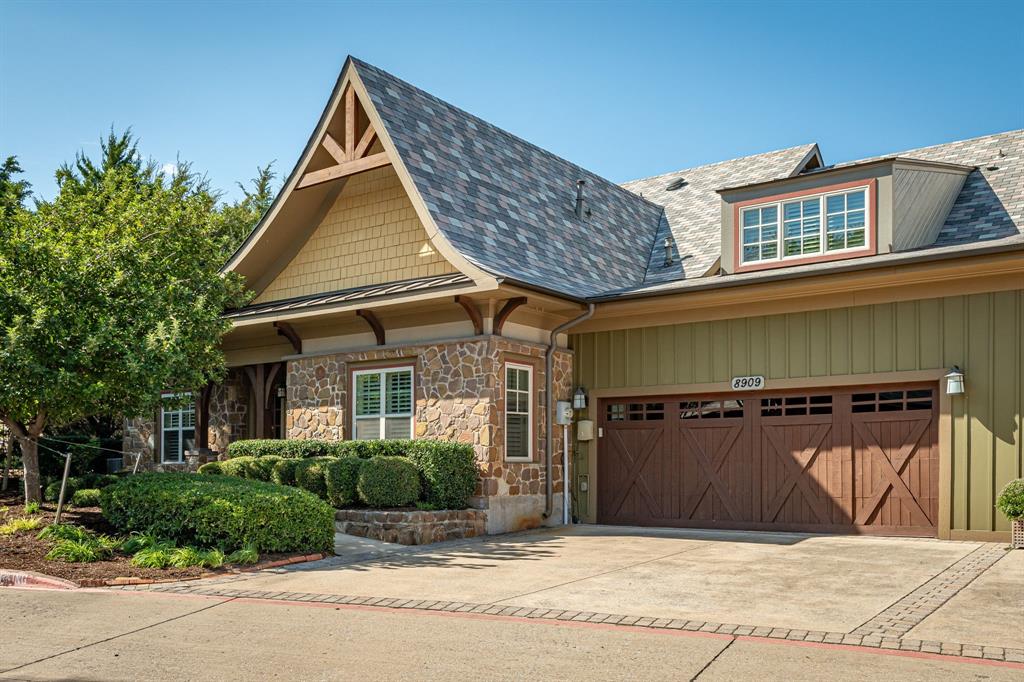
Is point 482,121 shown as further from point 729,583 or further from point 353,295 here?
point 729,583

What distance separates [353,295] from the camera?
1678 cm

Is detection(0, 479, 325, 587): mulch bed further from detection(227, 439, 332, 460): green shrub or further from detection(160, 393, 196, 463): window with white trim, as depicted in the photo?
detection(160, 393, 196, 463): window with white trim

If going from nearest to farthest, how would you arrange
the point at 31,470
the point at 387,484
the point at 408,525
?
the point at 408,525
the point at 31,470
the point at 387,484

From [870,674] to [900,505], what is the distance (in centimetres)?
828

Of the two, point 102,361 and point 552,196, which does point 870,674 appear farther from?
point 552,196

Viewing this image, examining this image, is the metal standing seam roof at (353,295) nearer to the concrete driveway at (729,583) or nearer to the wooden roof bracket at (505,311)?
the wooden roof bracket at (505,311)

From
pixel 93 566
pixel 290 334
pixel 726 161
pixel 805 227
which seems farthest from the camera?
pixel 726 161

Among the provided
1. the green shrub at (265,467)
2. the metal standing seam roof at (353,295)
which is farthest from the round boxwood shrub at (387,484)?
the metal standing seam roof at (353,295)

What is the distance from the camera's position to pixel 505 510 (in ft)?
51.0

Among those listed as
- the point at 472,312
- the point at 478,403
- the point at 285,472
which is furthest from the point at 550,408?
the point at 285,472

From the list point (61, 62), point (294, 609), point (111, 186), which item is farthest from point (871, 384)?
point (61, 62)

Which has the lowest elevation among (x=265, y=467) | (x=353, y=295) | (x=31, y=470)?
(x=265, y=467)

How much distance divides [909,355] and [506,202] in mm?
7502

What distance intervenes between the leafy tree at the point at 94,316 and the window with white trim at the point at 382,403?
2997mm
